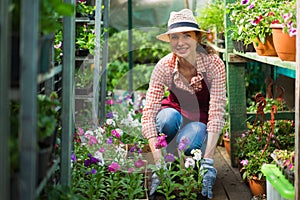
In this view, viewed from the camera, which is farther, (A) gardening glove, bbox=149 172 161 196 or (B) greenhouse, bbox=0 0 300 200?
(A) gardening glove, bbox=149 172 161 196

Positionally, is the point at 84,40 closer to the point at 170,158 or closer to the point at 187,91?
the point at 187,91

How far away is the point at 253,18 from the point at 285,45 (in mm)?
522

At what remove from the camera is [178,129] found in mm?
3637

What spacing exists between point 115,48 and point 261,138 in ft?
14.4

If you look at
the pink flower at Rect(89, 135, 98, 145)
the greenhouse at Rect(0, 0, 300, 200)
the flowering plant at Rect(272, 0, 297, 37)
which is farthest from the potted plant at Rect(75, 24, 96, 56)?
the flowering plant at Rect(272, 0, 297, 37)

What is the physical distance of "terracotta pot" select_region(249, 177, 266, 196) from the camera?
3.37m

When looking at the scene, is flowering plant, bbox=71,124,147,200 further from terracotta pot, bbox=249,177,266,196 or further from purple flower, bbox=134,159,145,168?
terracotta pot, bbox=249,177,266,196

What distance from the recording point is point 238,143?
13.1 ft

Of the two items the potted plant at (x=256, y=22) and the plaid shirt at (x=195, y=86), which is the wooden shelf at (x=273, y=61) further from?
the plaid shirt at (x=195, y=86)

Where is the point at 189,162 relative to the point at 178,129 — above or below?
below

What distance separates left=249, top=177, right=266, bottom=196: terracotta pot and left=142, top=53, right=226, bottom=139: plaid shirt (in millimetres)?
363

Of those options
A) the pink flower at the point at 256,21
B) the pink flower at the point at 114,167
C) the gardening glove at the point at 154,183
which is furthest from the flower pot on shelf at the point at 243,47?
the pink flower at the point at 114,167

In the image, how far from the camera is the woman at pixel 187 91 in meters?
3.53

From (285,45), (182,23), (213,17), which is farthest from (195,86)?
(213,17)
